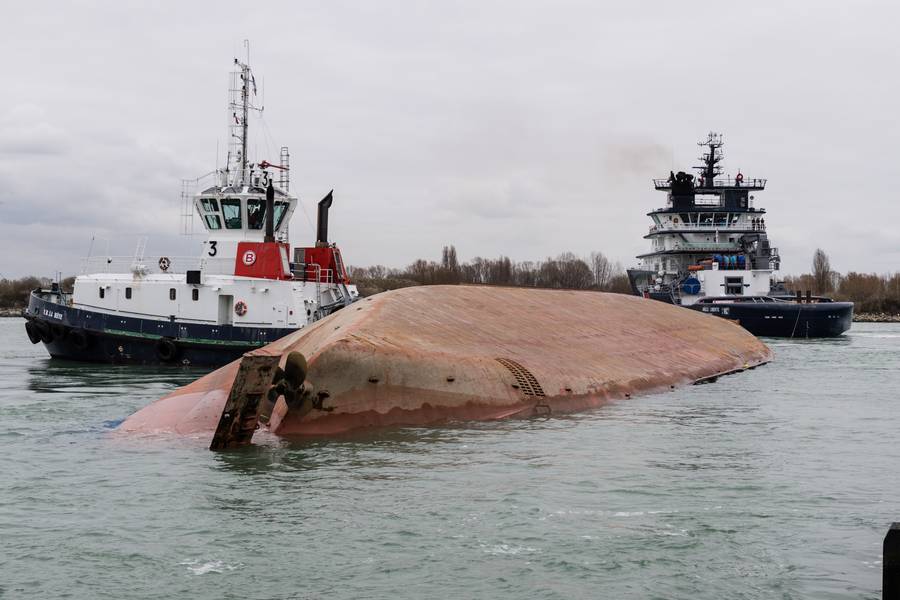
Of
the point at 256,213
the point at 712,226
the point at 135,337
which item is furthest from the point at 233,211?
the point at 712,226

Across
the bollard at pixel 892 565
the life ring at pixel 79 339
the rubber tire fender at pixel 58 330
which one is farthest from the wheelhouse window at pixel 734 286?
the bollard at pixel 892 565

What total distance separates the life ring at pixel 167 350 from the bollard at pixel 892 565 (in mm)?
27735

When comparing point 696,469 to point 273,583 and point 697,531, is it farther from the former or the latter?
point 273,583

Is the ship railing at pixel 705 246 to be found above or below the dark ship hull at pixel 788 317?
above

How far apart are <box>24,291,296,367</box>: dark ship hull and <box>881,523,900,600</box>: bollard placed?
26.2 metres

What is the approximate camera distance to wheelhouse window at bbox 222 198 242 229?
32906 millimetres

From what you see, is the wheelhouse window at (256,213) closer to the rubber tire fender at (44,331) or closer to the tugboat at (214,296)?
the tugboat at (214,296)

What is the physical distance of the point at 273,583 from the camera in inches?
316

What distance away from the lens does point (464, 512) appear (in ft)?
33.4

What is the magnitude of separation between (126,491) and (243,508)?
1.88 meters

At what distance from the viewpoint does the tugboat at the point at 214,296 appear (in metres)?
30.7

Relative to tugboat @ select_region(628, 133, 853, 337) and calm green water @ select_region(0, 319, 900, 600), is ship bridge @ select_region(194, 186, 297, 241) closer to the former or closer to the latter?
calm green water @ select_region(0, 319, 900, 600)

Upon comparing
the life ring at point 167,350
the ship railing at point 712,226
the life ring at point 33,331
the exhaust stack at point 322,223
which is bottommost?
the life ring at point 167,350

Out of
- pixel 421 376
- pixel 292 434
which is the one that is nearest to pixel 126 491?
pixel 292 434
